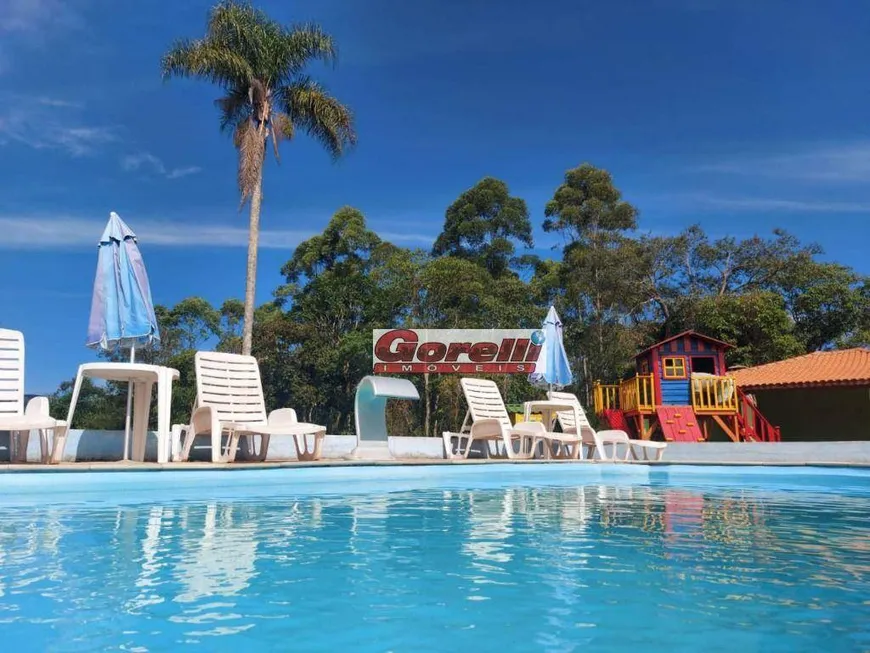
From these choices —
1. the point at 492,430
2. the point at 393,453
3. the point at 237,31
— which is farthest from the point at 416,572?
the point at 237,31

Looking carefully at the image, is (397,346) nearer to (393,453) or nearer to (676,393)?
(676,393)

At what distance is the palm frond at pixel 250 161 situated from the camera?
1373 centimetres

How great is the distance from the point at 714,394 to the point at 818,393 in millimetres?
3851

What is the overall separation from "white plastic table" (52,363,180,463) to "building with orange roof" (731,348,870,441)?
15557 mm

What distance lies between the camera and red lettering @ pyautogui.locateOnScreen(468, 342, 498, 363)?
19.2 metres

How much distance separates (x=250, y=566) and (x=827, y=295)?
83.5ft

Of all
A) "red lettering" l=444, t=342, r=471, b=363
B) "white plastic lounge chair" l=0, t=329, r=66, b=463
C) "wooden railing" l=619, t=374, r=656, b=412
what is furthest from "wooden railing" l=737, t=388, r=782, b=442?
"white plastic lounge chair" l=0, t=329, r=66, b=463

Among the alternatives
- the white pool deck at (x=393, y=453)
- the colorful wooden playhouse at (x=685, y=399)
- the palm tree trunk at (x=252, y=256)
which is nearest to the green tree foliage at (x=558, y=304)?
the colorful wooden playhouse at (x=685, y=399)

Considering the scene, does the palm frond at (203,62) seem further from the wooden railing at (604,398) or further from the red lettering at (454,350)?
the wooden railing at (604,398)

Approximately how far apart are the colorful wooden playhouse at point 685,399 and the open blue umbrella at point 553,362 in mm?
4898

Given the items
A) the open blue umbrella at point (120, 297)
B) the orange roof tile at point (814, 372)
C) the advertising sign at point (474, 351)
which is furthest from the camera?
the advertising sign at point (474, 351)

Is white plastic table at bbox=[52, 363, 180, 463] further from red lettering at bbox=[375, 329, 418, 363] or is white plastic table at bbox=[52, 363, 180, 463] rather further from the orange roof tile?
the orange roof tile

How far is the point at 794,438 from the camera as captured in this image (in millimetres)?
19594

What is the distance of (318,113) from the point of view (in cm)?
1485
